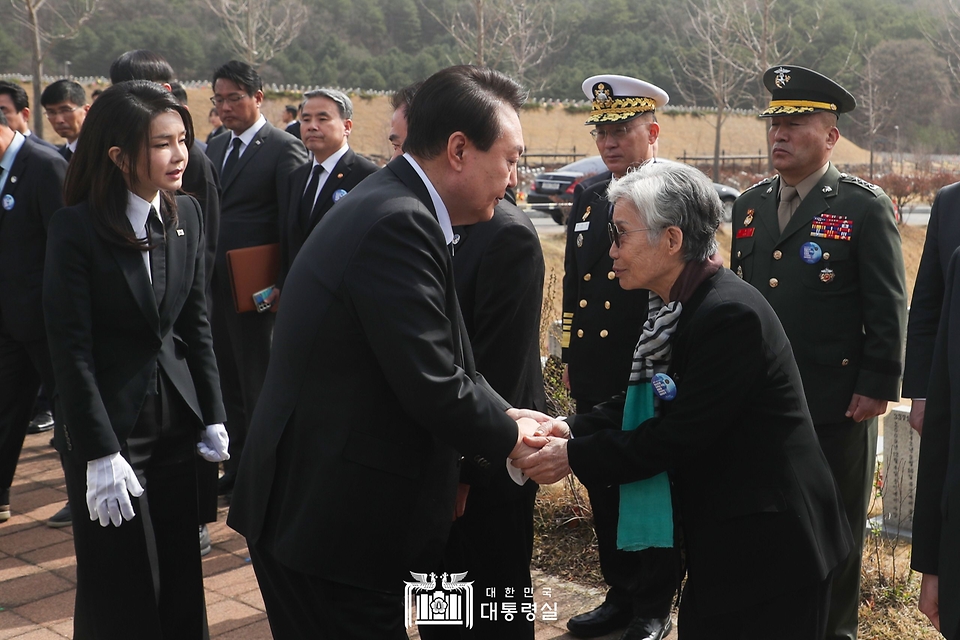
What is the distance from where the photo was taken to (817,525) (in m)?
2.32

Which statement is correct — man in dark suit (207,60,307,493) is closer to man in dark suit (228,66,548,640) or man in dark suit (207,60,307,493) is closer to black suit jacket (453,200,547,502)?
black suit jacket (453,200,547,502)

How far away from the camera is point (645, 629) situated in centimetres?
356

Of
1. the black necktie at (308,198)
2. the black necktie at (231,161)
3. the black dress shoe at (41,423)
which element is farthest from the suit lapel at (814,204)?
the black dress shoe at (41,423)

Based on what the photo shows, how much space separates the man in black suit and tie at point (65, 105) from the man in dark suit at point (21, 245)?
190cm

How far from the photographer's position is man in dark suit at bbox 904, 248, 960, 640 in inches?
82.3

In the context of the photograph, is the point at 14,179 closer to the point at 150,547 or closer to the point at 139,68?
the point at 139,68

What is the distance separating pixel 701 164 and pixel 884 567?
153 feet

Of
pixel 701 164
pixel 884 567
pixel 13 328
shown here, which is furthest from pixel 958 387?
pixel 701 164

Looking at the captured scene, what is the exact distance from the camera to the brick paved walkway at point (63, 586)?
3.72 m

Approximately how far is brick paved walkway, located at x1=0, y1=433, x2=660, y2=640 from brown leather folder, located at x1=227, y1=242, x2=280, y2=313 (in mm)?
1129

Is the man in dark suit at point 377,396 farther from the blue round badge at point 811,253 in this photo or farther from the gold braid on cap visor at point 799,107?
the gold braid on cap visor at point 799,107

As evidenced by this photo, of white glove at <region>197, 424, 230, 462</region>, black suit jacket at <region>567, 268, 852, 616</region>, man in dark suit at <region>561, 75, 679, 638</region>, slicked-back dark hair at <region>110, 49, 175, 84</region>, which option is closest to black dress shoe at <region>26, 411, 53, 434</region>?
slicked-back dark hair at <region>110, 49, 175, 84</region>

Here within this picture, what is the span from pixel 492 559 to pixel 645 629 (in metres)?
0.96

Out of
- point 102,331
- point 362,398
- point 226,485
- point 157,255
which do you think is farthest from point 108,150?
point 226,485
